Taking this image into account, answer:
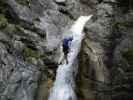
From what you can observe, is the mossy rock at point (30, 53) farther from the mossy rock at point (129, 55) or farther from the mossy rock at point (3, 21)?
the mossy rock at point (129, 55)

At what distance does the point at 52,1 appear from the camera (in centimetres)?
2930

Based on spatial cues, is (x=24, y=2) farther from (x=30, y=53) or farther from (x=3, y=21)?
(x=30, y=53)

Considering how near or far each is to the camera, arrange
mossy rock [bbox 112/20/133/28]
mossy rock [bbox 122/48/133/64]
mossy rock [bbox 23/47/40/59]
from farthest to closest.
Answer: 1. mossy rock [bbox 23/47/40/59]
2. mossy rock [bbox 112/20/133/28]
3. mossy rock [bbox 122/48/133/64]

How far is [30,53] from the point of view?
835 inches

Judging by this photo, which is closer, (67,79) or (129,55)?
(129,55)

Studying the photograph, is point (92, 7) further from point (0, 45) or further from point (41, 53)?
point (0, 45)

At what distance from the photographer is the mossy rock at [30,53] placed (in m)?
21.0

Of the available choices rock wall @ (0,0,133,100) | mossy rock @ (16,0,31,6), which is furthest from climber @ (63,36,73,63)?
mossy rock @ (16,0,31,6)

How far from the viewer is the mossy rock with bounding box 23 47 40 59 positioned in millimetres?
20953

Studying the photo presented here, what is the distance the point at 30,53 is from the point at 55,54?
2523 millimetres

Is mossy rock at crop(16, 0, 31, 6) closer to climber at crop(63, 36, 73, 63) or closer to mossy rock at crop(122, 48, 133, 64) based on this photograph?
climber at crop(63, 36, 73, 63)

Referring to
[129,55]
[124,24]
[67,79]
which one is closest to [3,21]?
[67,79]

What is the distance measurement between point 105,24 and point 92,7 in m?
10.3

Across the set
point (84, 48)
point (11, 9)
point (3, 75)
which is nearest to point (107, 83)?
point (84, 48)
